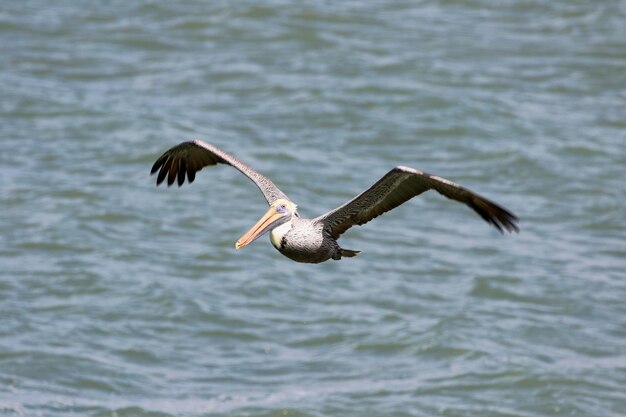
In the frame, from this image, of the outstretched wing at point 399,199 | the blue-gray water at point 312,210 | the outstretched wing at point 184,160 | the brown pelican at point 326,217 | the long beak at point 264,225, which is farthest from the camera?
the blue-gray water at point 312,210

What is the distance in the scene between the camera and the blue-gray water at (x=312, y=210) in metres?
12.1

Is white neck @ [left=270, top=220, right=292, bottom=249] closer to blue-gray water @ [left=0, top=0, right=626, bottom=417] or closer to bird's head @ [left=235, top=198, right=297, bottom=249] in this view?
bird's head @ [left=235, top=198, right=297, bottom=249]

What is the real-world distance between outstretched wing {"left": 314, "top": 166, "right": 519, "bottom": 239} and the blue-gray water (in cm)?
334

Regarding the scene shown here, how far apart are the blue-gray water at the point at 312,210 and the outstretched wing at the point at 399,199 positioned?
334 cm

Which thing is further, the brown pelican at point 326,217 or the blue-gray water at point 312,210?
the blue-gray water at point 312,210

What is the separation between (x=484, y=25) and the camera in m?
22.5

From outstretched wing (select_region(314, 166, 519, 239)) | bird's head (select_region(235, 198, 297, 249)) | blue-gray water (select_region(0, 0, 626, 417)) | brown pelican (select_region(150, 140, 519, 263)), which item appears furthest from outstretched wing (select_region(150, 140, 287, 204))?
blue-gray water (select_region(0, 0, 626, 417))

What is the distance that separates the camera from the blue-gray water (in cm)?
1209

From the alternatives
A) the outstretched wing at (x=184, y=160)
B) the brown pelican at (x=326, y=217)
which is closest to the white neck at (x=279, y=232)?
the brown pelican at (x=326, y=217)

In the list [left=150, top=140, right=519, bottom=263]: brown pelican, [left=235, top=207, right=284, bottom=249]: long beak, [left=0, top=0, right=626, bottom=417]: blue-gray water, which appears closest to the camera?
[left=150, top=140, right=519, bottom=263]: brown pelican

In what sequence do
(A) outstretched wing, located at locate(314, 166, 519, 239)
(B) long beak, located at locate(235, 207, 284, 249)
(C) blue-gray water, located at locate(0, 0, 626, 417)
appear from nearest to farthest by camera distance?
(A) outstretched wing, located at locate(314, 166, 519, 239) < (B) long beak, located at locate(235, 207, 284, 249) < (C) blue-gray water, located at locate(0, 0, 626, 417)

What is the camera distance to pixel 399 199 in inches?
336

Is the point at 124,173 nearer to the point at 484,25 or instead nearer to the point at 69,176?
the point at 69,176

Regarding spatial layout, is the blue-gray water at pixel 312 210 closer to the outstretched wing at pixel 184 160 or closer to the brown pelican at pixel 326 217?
the outstretched wing at pixel 184 160
